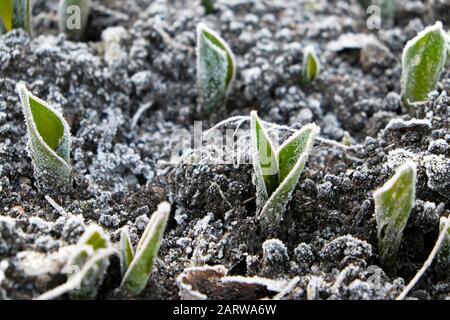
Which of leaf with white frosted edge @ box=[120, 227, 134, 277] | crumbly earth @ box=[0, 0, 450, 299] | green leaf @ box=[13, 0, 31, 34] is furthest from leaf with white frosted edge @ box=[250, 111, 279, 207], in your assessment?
green leaf @ box=[13, 0, 31, 34]

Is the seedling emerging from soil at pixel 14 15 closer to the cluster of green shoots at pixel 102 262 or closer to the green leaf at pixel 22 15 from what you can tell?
the green leaf at pixel 22 15

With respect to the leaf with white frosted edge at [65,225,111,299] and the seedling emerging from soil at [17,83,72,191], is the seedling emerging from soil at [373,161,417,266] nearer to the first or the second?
the leaf with white frosted edge at [65,225,111,299]

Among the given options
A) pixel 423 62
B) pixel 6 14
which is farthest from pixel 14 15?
pixel 423 62

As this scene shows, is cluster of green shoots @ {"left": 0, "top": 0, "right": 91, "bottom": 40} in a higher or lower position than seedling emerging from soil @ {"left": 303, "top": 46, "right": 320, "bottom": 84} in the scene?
higher

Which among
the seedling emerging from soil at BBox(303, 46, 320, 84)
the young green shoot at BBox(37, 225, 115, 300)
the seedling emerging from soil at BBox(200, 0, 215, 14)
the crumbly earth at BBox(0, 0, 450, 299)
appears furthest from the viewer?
the seedling emerging from soil at BBox(200, 0, 215, 14)
